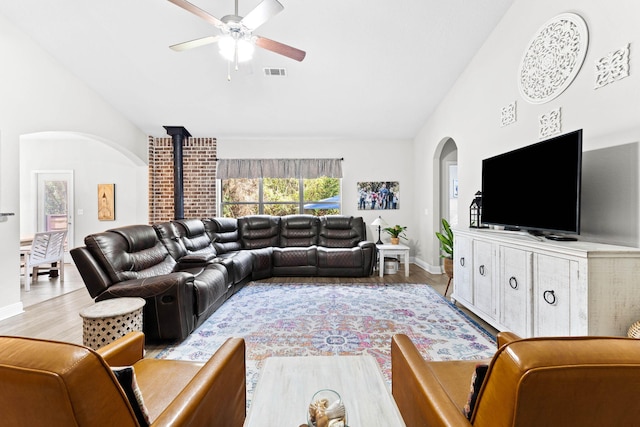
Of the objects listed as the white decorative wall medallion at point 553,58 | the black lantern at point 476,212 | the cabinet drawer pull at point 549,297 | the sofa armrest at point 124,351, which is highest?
the white decorative wall medallion at point 553,58

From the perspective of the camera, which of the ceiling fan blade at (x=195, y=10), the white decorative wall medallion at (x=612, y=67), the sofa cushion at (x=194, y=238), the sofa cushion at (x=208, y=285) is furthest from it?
the sofa cushion at (x=194, y=238)

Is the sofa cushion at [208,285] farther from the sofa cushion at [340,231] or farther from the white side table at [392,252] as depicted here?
the white side table at [392,252]

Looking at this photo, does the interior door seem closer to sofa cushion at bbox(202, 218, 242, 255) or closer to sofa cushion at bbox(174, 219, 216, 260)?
sofa cushion at bbox(202, 218, 242, 255)

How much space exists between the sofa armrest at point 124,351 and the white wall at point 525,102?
9.82ft

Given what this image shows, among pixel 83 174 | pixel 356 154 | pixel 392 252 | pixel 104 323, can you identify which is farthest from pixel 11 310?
pixel 356 154

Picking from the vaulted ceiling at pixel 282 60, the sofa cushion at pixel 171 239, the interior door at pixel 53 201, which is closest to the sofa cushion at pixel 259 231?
the sofa cushion at pixel 171 239

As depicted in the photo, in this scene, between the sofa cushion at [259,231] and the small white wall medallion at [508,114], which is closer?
the small white wall medallion at [508,114]

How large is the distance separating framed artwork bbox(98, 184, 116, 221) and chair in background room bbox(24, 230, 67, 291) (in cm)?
147

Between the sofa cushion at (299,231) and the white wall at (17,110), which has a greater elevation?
the white wall at (17,110)

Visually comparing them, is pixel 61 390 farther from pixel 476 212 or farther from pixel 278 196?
pixel 278 196

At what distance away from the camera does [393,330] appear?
2789mm

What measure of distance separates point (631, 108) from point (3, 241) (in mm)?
5511

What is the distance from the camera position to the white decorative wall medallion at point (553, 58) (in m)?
2.33

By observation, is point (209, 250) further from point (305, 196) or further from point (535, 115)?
point (535, 115)
